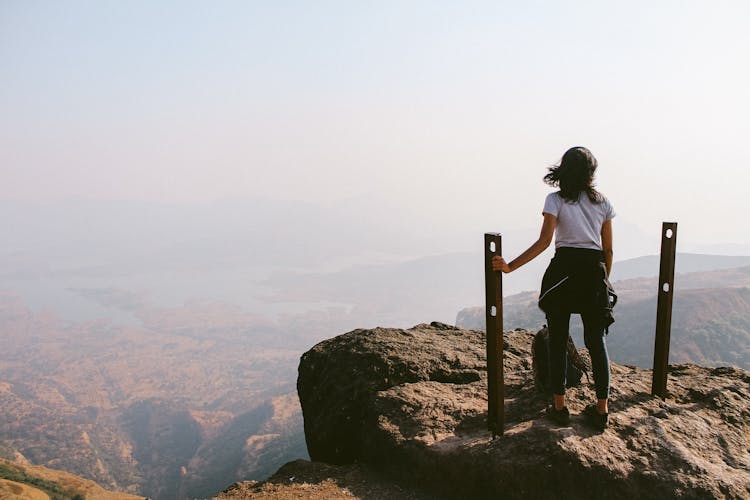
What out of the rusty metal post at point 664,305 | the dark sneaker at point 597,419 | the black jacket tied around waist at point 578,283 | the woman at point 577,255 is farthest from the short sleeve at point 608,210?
the dark sneaker at point 597,419

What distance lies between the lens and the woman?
4.83m

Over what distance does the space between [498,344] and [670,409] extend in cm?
241

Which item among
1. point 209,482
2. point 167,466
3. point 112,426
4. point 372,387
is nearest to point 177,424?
point 112,426

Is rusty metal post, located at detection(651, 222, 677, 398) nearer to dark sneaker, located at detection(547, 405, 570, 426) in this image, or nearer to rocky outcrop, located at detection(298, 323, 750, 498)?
rocky outcrop, located at detection(298, 323, 750, 498)

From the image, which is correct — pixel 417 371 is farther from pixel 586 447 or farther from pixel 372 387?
pixel 586 447

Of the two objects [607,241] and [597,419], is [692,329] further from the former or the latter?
[607,241]

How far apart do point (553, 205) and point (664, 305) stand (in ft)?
7.81

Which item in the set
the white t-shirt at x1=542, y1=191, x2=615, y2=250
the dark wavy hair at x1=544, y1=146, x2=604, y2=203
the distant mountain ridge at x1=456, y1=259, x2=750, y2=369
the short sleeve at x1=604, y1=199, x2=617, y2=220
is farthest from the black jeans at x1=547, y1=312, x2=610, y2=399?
the distant mountain ridge at x1=456, y1=259, x2=750, y2=369

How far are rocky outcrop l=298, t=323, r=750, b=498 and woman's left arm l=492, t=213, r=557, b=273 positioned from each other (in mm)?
1860

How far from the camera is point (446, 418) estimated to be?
624cm

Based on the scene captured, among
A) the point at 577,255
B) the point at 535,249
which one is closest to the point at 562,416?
the point at 577,255

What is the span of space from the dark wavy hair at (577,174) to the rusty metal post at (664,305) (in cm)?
163

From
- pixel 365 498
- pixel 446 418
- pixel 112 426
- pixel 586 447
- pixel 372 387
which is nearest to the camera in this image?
pixel 586 447


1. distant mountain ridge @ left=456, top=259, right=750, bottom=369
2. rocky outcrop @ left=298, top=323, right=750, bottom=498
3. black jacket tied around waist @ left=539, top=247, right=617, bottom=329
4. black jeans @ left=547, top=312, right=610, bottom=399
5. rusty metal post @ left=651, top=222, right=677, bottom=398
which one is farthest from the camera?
distant mountain ridge @ left=456, top=259, right=750, bottom=369
